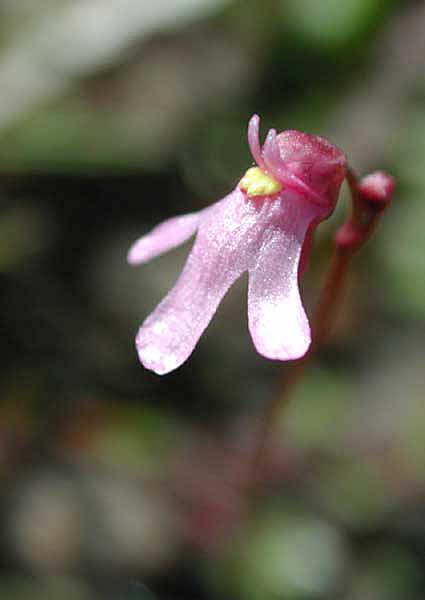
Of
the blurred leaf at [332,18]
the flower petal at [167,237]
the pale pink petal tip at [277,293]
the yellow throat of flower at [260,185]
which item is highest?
the blurred leaf at [332,18]

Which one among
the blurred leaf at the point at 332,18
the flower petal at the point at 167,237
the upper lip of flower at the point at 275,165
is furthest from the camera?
the blurred leaf at the point at 332,18

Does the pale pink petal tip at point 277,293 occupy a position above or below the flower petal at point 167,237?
below

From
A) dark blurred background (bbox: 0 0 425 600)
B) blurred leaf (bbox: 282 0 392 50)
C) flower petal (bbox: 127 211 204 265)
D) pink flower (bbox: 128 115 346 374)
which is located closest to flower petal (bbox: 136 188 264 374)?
pink flower (bbox: 128 115 346 374)

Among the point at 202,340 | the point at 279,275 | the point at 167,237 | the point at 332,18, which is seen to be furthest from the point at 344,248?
the point at 332,18

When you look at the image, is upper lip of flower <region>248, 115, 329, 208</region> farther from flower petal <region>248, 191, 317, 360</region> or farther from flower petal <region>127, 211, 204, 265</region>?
flower petal <region>127, 211, 204, 265</region>

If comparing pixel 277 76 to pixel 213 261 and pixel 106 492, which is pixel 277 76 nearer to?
pixel 106 492

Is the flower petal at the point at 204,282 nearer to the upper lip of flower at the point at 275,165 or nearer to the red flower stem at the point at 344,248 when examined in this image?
the upper lip of flower at the point at 275,165

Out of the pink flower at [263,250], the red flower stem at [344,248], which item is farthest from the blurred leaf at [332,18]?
the pink flower at [263,250]

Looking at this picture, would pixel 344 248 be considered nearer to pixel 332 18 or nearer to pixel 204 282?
pixel 204 282
